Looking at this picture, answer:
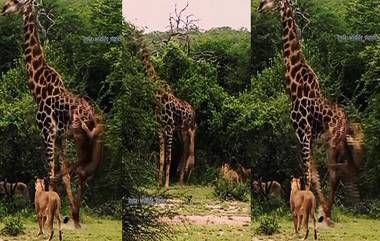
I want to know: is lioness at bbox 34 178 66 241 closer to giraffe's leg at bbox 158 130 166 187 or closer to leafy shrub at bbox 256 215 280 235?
giraffe's leg at bbox 158 130 166 187

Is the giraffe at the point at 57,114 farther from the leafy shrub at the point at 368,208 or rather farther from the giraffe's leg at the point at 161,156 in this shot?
the leafy shrub at the point at 368,208

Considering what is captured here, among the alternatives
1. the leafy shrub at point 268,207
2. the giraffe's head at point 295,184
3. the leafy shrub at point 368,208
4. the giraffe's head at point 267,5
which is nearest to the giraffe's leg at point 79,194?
the leafy shrub at point 268,207

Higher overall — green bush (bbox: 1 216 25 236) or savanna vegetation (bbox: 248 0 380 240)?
savanna vegetation (bbox: 248 0 380 240)

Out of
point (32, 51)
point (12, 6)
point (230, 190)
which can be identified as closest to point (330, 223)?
point (230, 190)

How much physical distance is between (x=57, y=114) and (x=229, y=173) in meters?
1.55

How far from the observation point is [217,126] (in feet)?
19.9

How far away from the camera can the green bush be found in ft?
20.1

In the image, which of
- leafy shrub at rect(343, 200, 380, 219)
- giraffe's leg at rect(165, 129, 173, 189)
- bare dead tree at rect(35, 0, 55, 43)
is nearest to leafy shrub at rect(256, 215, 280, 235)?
leafy shrub at rect(343, 200, 380, 219)

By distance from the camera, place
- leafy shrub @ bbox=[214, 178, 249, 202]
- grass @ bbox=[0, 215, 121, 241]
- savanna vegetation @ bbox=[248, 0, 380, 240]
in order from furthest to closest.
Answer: grass @ bbox=[0, 215, 121, 241] → leafy shrub @ bbox=[214, 178, 249, 202] → savanna vegetation @ bbox=[248, 0, 380, 240]

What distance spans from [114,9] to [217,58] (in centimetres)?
97

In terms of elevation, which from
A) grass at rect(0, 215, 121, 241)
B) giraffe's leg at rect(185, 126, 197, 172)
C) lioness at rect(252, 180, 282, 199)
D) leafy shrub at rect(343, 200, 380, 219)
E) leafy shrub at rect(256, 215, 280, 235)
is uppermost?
giraffe's leg at rect(185, 126, 197, 172)

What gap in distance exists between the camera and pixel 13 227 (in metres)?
6.13

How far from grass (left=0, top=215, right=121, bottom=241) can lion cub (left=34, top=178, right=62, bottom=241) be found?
0.14 ft

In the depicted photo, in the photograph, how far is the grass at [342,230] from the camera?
5.88 metres
